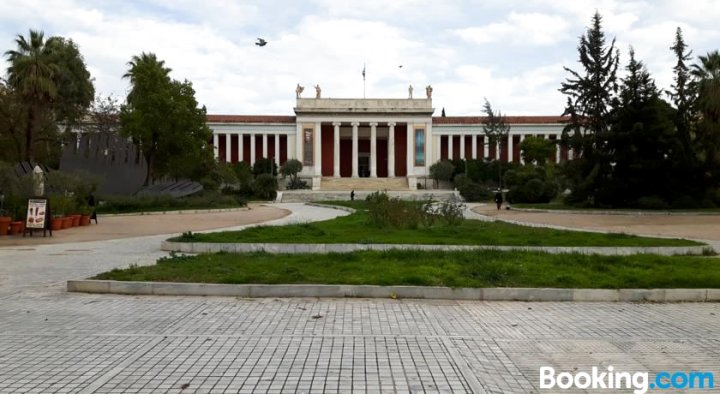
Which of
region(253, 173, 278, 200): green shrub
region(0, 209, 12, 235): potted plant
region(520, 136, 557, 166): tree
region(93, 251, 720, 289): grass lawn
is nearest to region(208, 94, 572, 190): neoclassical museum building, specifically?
region(520, 136, 557, 166): tree

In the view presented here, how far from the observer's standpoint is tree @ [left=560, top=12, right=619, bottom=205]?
4200cm

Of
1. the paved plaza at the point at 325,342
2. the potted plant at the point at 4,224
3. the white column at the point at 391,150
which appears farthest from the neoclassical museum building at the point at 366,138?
the paved plaza at the point at 325,342

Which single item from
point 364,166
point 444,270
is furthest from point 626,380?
point 364,166

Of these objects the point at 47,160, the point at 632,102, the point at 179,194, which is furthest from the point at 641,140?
the point at 47,160

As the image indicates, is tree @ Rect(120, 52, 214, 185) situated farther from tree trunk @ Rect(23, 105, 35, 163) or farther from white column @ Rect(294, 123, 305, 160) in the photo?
white column @ Rect(294, 123, 305, 160)

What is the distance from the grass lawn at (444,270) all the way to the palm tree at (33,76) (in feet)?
94.5

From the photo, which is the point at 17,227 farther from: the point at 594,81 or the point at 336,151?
the point at 336,151

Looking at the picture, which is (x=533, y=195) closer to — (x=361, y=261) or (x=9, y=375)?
(x=361, y=261)

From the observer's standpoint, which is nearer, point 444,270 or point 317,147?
point 444,270

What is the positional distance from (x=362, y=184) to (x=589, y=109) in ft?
124

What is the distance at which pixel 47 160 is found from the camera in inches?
1815

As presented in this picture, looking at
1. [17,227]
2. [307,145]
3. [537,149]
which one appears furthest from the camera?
[307,145]

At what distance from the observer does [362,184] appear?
78938 millimetres

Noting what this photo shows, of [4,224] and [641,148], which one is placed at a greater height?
[641,148]
